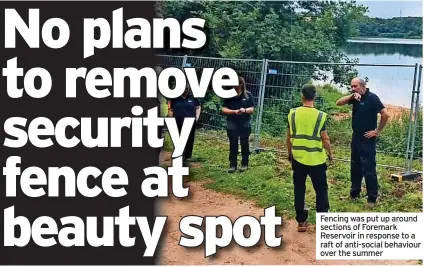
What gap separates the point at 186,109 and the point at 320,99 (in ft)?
2.13

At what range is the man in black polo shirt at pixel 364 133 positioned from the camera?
2.71 metres

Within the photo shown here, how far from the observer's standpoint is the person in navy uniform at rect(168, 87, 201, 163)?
2598 millimetres

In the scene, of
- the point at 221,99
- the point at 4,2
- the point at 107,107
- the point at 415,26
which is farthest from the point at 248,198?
the point at 4,2

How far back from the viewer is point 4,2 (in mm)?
2461

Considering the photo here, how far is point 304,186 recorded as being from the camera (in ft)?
8.57

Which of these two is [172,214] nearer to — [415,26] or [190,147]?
[190,147]

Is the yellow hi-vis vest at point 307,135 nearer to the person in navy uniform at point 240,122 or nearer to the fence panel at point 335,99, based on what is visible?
the fence panel at point 335,99

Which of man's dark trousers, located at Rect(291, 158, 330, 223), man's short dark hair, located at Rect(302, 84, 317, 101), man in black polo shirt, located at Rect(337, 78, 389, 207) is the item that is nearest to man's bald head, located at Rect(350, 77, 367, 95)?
man in black polo shirt, located at Rect(337, 78, 389, 207)

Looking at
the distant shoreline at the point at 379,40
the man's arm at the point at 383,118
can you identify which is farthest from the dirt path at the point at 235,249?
the distant shoreline at the point at 379,40

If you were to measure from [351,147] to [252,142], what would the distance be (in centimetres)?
71

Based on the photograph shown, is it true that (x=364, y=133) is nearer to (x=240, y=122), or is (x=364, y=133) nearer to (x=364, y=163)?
(x=364, y=163)

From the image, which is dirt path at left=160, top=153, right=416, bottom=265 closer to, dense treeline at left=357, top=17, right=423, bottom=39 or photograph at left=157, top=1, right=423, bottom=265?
photograph at left=157, top=1, right=423, bottom=265
